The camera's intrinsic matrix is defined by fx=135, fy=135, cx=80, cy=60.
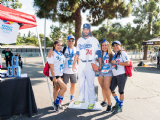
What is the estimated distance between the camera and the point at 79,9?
9797 millimetres

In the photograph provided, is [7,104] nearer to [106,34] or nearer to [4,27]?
[4,27]

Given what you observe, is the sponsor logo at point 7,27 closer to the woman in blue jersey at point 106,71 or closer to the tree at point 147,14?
the woman in blue jersey at point 106,71

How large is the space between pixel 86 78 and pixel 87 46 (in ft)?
2.62

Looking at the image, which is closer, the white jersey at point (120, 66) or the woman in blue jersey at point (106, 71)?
the white jersey at point (120, 66)

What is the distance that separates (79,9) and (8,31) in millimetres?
7329

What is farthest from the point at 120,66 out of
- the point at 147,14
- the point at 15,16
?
the point at 147,14

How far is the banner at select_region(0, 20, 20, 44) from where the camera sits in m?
3.20

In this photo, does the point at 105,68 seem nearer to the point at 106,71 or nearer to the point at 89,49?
the point at 106,71

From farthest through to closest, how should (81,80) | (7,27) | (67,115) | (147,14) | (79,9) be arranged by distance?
(147,14)
(79,9)
(81,80)
(7,27)
(67,115)

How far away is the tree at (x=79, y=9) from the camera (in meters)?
8.55

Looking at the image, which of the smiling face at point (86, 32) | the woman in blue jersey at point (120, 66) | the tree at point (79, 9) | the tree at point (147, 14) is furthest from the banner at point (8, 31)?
the tree at point (147, 14)

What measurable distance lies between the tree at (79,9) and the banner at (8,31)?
5.30 meters

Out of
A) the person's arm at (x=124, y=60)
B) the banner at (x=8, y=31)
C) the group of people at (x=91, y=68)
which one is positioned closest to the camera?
the person's arm at (x=124, y=60)

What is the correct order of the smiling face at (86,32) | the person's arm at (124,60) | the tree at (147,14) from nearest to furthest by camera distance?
the person's arm at (124,60) → the smiling face at (86,32) → the tree at (147,14)
